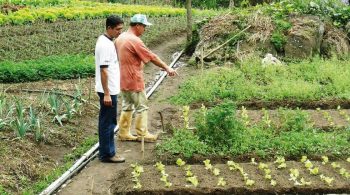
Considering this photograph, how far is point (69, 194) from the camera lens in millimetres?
6441

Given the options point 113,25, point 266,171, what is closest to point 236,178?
point 266,171

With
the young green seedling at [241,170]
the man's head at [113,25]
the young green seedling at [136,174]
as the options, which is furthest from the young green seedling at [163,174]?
the man's head at [113,25]

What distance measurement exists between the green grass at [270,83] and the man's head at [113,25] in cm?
362

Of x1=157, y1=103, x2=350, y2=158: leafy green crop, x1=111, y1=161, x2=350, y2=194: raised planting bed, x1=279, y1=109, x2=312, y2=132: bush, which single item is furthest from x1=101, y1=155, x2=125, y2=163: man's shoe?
x1=279, y1=109, x2=312, y2=132: bush

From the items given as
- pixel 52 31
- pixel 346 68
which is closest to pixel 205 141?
pixel 346 68

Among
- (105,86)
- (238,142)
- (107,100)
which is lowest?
(238,142)

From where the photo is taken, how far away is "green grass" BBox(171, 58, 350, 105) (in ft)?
35.3

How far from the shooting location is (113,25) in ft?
23.4

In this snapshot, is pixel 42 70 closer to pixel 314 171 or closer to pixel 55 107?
pixel 55 107

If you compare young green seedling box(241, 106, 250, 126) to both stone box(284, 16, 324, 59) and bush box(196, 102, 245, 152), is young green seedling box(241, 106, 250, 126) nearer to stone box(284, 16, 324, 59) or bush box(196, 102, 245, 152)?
bush box(196, 102, 245, 152)

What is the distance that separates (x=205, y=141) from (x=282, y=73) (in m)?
4.90

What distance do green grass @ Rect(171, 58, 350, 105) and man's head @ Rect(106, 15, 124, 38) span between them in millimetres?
3624

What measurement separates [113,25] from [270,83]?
16.9 ft

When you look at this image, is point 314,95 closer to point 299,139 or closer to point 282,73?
point 282,73
